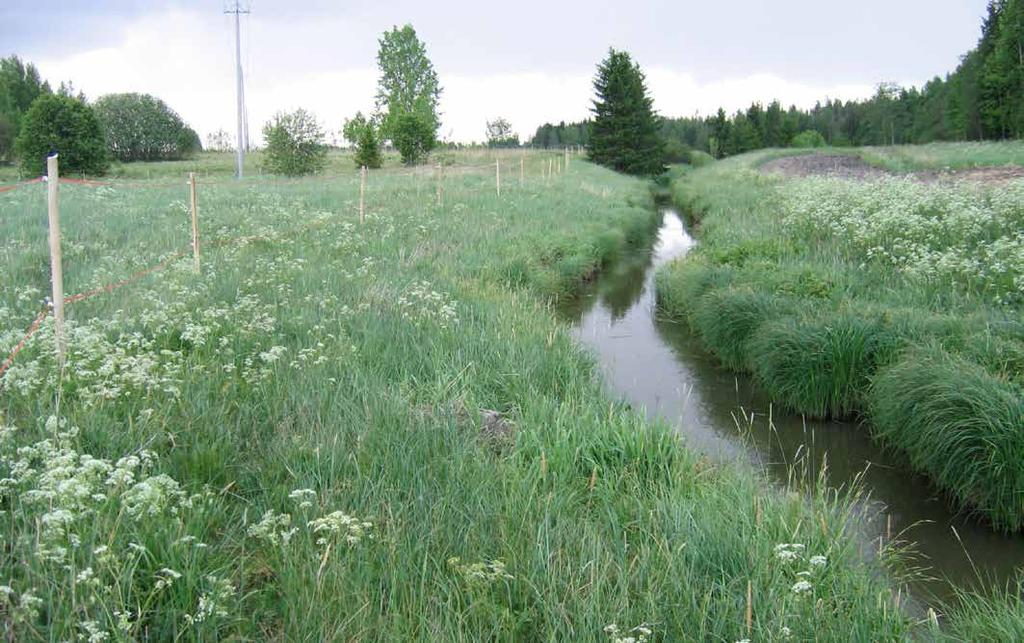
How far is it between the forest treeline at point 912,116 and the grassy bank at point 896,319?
40.5 metres

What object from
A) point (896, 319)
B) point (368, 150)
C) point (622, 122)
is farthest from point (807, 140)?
point (896, 319)

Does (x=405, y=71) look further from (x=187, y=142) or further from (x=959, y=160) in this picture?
(x=959, y=160)

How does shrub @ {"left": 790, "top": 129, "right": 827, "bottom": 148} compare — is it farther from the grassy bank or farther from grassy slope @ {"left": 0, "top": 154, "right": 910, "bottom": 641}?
grassy slope @ {"left": 0, "top": 154, "right": 910, "bottom": 641}

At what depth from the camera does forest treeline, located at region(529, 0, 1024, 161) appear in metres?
52.2

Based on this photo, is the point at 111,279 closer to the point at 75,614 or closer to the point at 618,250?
the point at 75,614

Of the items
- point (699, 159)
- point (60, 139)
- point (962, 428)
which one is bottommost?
point (962, 428)

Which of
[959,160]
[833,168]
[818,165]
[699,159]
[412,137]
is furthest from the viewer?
[699,159]

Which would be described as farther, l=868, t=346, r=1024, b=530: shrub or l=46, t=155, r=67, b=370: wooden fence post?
l=868, t=346, r=1024, b=530: shrub

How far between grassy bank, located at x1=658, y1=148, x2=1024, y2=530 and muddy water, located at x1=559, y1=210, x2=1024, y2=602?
204 millimetres

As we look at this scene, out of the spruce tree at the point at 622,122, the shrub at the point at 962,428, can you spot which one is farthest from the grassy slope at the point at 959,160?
the shrub at the point at 962,428

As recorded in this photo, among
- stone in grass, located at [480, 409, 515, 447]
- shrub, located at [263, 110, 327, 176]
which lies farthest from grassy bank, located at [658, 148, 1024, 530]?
shrub, located at [263, 110, 327, 176]

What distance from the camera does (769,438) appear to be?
24.7 feet

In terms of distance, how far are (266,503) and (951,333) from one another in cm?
666

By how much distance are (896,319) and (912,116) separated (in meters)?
83.4
